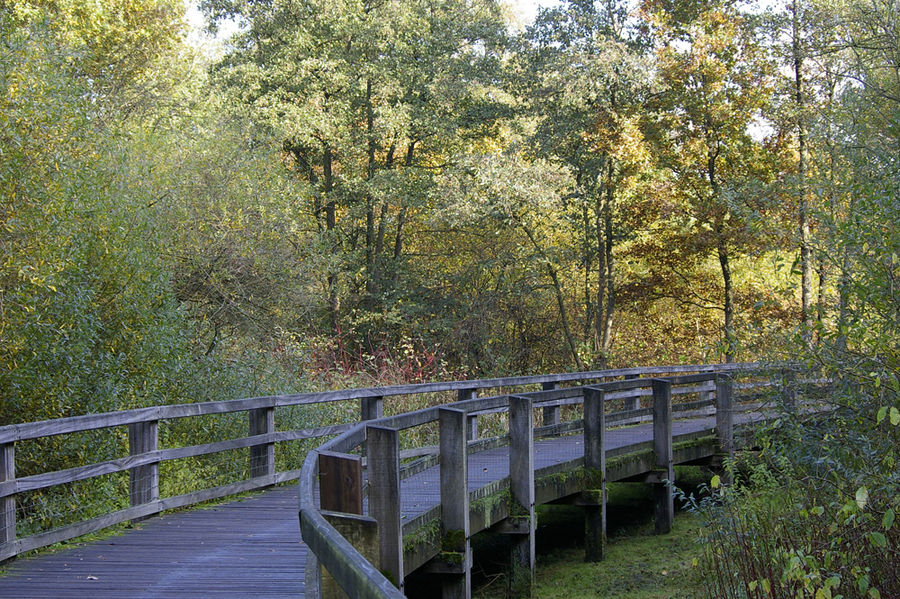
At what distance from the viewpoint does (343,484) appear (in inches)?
160

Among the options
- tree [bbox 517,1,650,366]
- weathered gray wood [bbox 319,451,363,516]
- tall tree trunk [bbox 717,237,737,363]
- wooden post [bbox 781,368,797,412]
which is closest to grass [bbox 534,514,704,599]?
wooden post [bbox 781,368,797,412]

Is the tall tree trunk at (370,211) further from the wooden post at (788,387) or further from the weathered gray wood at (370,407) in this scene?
the wooden post at (788,387)

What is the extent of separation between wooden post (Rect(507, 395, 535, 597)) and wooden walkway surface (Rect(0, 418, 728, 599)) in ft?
1.31

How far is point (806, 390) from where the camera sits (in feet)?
25.6

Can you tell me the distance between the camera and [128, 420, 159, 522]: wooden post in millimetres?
8477

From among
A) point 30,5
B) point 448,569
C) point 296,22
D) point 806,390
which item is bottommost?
point 448,569

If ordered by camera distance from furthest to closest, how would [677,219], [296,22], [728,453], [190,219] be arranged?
[296,22], [677,219], [190,219], [728,453]

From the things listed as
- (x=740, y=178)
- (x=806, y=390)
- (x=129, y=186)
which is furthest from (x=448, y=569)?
(x=740, y=178)

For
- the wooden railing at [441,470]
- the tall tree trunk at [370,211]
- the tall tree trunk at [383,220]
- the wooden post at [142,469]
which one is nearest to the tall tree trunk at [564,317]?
the tall tree trunk at [370,211]

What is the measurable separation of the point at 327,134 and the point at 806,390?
1885 cm

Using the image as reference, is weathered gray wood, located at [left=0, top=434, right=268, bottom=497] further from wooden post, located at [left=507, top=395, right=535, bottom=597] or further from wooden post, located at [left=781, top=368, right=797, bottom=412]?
wooden post, located at [left=781, top=368, right=797, bottom=412]

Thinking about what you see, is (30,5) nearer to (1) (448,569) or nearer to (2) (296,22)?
(2) (296,22)

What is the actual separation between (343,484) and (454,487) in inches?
148

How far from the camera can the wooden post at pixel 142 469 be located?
848cm
